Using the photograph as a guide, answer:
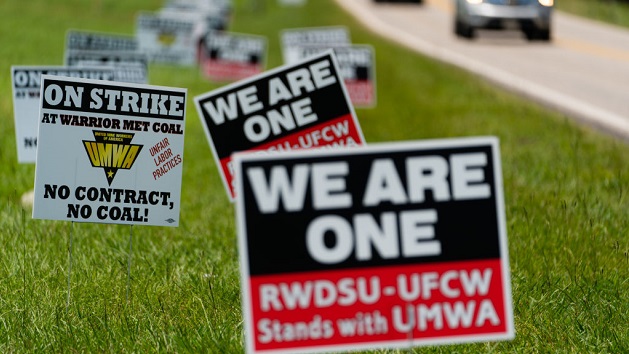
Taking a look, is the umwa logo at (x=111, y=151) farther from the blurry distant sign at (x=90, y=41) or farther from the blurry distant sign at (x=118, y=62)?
the blurry distant sign at (x=90, y=41)

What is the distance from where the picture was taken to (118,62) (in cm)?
1044

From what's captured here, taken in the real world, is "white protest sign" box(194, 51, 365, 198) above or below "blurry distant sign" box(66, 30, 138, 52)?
below

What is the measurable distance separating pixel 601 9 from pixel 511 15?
67.6 ft

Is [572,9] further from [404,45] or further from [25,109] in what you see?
[25,109]

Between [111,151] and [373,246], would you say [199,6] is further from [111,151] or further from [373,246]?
[373,246]

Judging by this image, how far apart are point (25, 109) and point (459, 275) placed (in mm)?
4216

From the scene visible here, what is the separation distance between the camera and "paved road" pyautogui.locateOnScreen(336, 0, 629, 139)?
62.4ft

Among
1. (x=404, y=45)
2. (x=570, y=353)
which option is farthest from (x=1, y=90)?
(x=404, y=45)

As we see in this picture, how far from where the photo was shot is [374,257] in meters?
3.88

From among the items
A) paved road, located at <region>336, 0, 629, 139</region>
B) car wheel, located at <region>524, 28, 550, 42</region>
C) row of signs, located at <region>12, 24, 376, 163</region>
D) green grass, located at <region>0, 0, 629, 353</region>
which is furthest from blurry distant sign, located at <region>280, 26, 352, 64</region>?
car wheel, located at <region>524, 28, 550, 42</region>

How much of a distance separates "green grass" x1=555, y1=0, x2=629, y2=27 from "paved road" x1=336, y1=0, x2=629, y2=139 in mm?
1083

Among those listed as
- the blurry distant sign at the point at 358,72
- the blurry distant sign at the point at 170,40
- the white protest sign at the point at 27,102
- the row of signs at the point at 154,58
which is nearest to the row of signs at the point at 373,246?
the row of signs at the point at 154,58

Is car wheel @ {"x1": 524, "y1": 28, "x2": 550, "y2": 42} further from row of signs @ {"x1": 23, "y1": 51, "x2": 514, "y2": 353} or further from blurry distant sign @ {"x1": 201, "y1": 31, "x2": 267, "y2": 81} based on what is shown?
row of signs @ {"x1": 23, "y1": 51, "x2": 514, "y2": 353}

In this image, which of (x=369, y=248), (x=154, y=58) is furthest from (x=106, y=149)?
(x=154, y=58)
